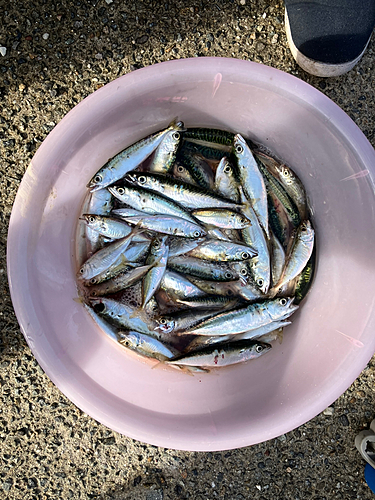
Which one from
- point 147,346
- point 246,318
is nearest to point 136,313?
point 147,346

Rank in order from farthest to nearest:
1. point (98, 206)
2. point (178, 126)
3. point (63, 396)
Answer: point (63, 396) < point (98, 206) < point (178, 126)

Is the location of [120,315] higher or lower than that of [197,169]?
lower

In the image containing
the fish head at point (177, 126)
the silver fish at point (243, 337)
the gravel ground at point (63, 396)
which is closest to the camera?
the fish head at point (177, 126)

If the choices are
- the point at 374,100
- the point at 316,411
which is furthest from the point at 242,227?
the point at 374,100

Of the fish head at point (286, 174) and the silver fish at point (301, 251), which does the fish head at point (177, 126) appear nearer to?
the fish head at point (286, 174)

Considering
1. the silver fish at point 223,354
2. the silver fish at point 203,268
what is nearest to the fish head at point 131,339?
the silver fish at point 223,354

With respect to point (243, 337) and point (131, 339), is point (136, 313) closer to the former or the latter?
point (131, 339)

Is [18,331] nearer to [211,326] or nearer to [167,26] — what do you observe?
[211,326]
